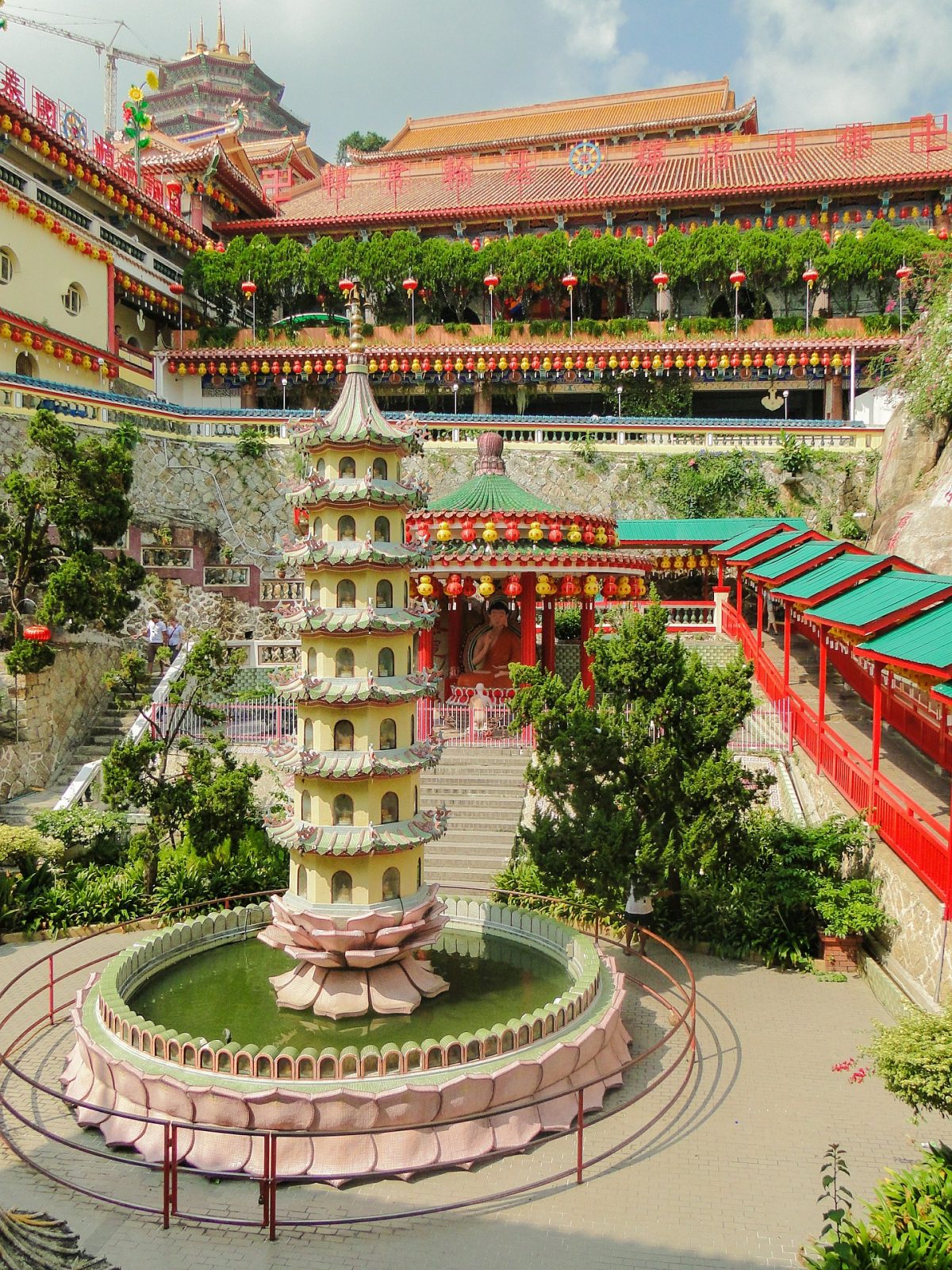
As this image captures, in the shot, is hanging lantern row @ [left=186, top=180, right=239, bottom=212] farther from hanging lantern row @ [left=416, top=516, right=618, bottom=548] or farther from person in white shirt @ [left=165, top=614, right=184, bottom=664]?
hanging lantern row @ [left=416, top=516, right=618, bottom=548]

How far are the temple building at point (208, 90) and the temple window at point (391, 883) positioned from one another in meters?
75.7

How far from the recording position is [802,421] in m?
33.3

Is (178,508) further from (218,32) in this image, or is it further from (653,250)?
(218,32)

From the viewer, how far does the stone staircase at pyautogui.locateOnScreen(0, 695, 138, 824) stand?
1717cm

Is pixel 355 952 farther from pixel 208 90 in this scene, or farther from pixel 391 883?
pixel 208 90

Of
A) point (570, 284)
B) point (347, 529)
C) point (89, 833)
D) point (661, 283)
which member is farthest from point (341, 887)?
point (661, 283)

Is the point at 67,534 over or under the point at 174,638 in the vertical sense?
over

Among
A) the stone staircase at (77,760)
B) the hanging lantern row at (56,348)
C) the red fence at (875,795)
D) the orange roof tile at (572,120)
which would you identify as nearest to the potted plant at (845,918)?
the red fence at (875,795)

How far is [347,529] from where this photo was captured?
10445 millimetres

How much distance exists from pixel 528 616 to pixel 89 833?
344 inches

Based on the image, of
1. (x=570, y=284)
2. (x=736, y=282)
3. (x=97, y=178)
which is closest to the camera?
(x=97, y=178)

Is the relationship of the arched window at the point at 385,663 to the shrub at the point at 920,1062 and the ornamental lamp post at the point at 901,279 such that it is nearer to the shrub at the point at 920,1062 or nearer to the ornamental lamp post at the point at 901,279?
the shrub at the point at 920,1062

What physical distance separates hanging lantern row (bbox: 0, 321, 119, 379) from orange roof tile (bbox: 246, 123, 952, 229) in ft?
44.9

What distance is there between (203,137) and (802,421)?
40.1 m
